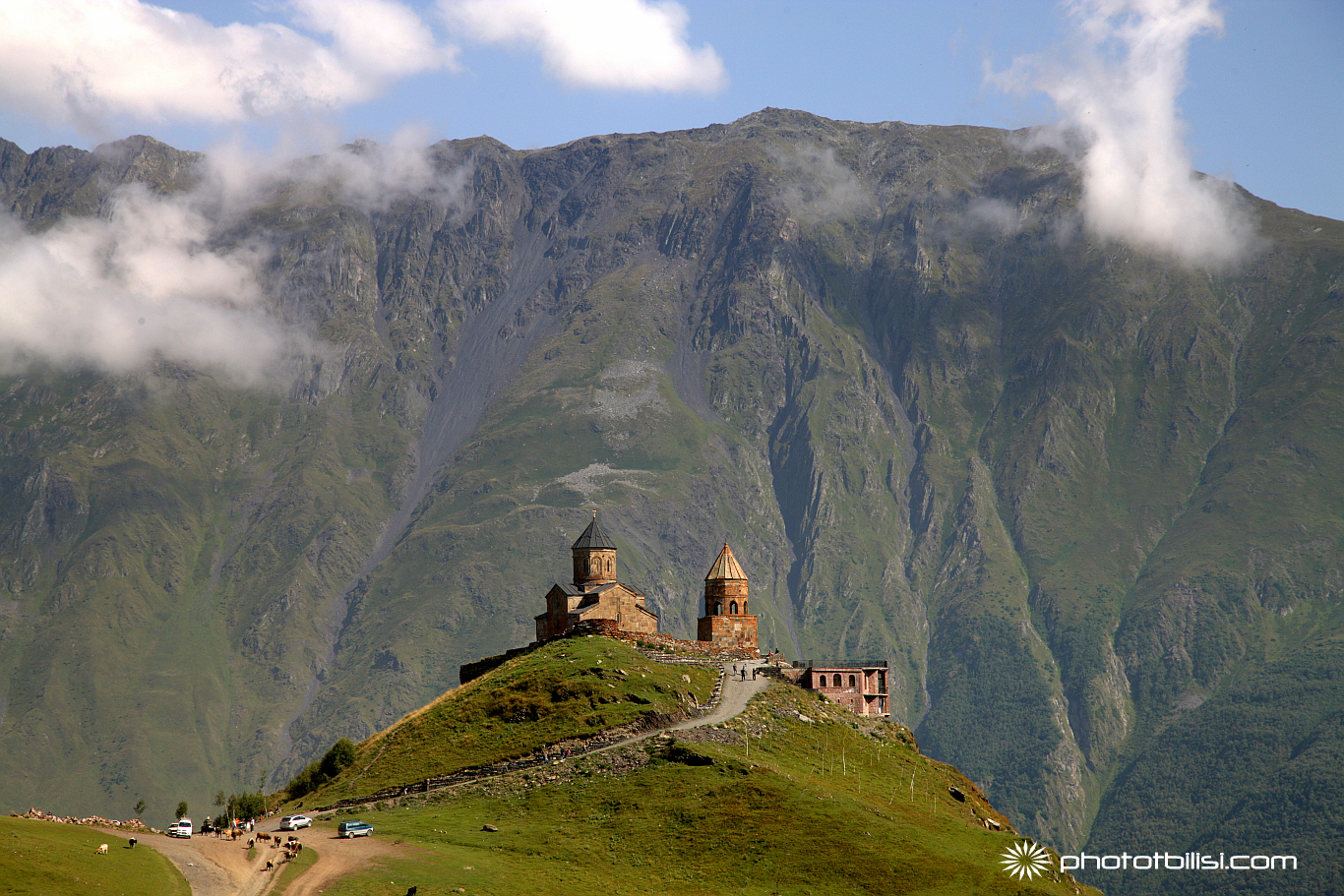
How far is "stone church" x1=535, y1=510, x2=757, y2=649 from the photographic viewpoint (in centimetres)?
13938

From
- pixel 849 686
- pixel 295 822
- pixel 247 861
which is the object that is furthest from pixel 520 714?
pixel 849 686

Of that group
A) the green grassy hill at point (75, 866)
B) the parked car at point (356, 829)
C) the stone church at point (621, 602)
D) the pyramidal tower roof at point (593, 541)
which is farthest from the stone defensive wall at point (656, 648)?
the green grassy hill at point (75, 866)

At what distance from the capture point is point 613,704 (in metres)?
106

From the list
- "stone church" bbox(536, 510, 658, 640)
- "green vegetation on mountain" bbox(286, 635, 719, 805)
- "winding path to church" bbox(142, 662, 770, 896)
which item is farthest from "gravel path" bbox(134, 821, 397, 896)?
"stone church" bbox(536, 510, 658, 640)

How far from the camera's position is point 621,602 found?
148750mm

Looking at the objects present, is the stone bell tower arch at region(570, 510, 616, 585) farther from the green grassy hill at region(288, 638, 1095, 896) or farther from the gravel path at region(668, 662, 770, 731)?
the green grassy hill at region(288, 638, 1095, 896)

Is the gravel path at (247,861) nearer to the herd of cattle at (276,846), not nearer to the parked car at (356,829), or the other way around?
the herd of cattle at (276,846)

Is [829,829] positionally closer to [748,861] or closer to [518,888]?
[748,861]

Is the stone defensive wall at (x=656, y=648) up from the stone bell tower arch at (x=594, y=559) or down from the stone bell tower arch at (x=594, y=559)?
down

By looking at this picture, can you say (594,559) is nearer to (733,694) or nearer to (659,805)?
(733,694)

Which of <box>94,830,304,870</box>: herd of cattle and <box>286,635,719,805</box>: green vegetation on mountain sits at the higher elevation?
<box>286,635,719,805</box>: green vegetation on mountain

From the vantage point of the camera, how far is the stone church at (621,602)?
139375mm

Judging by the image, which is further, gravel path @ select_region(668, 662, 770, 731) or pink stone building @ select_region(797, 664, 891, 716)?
pink stone building @ select_region(797, 664, 891, 716)

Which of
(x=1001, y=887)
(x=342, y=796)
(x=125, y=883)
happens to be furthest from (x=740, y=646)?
(x=125, y=883)
